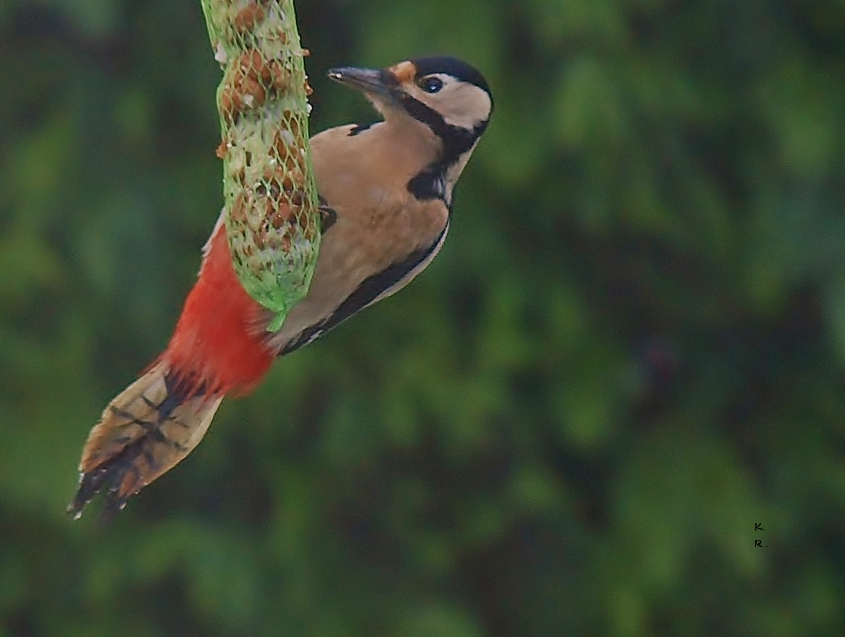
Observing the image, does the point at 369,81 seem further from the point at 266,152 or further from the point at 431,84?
the point at 266,152

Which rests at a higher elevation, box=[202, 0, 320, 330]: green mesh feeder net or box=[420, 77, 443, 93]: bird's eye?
box=[202, 0, 320, 330]: green mesh feeder net

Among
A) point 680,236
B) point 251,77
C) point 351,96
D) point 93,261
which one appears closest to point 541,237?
point 680,236

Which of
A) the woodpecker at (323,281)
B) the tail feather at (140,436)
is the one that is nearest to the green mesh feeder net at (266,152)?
the woodpecker at (323,281)

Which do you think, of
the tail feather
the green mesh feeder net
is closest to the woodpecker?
the tail feather

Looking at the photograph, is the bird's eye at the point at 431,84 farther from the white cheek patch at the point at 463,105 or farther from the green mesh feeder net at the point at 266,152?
the green mesh feeder net at the point at 266,152

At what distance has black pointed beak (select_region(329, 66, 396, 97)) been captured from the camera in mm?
2613

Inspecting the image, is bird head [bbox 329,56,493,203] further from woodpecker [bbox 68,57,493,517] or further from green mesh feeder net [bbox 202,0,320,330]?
green mesh feeder net [bbox 202,0,320,330]

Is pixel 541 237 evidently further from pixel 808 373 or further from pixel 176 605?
pixel 176 605

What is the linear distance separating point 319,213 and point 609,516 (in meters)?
3.04

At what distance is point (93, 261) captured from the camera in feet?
15.4

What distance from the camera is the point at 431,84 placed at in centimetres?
274

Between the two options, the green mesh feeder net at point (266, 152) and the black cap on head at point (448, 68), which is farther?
the black cap on head at point (448, 68)

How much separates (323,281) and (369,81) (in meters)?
0.34

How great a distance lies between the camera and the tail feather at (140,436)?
2.59m
